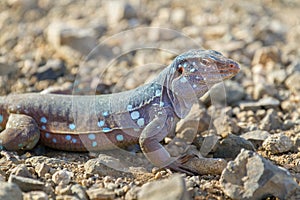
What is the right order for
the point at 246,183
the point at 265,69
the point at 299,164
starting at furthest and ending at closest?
the point at 265,69 < the point at 299,164 < the point at 246,183

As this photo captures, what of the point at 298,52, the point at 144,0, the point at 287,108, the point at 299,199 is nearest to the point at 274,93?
the point at 287,108

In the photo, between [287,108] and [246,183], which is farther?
[287,108]

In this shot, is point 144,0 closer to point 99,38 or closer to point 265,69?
point 99,38

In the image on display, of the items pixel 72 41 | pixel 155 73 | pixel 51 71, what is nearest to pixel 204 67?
pixel 155 73

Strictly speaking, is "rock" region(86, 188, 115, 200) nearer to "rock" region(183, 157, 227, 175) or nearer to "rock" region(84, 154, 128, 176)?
"rock" region(84, 154, 128, 176)

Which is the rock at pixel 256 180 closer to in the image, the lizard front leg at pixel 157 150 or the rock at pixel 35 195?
the lizard front leg at pixel 157 150
